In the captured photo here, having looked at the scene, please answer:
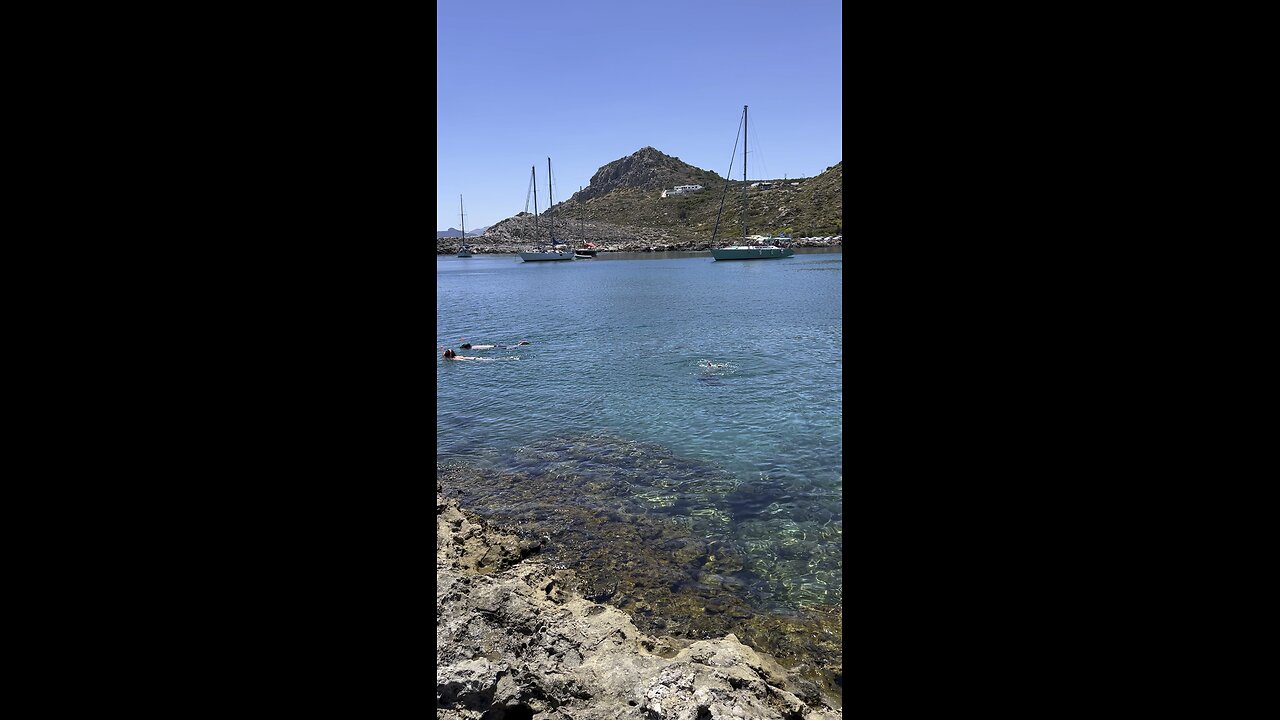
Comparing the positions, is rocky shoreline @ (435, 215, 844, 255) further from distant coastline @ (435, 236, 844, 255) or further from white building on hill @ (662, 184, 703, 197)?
white building on hill @ (662, 184, 703, 197)

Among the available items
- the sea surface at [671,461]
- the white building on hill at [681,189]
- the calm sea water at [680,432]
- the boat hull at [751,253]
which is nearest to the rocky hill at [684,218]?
the white building on hill at [681,189]

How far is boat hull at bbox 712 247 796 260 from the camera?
90.1m

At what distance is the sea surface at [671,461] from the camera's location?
741 centimetres

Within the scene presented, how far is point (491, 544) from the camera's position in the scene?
8.36 meters

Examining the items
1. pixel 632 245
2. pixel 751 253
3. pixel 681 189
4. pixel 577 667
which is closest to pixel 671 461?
pixel 577 667

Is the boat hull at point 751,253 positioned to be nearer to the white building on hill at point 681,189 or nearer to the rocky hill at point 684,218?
the rocky hill at point 684,218

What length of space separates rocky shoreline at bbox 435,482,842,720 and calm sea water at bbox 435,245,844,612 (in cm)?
177

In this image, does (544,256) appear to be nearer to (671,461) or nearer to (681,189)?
(681,189)

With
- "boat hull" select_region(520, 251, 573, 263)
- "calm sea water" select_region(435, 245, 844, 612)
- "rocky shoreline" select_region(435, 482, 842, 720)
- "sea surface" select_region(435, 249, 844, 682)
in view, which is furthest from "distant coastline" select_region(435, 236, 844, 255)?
"rocky shoreline" select_region(435, 482, 842, 720)

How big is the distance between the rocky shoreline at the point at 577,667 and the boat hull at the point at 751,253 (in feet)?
284
